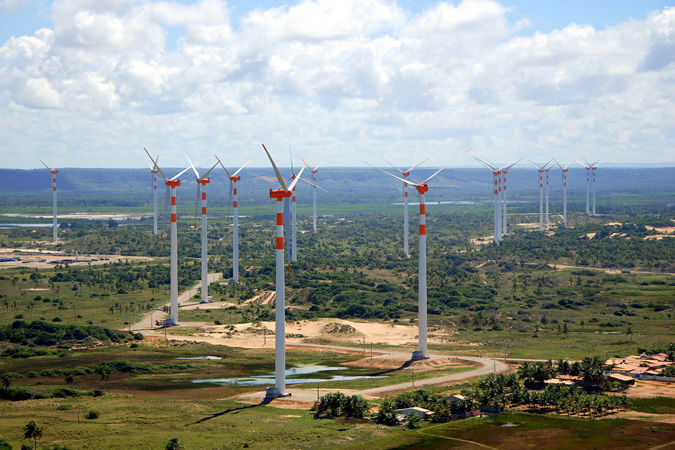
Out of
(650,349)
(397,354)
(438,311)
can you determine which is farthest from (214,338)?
(650,349)

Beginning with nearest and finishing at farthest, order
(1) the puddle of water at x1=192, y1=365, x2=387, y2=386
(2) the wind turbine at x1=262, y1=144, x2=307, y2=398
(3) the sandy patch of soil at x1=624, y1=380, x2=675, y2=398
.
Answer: (2) the wind turbine at x1=262, y1=144, x2=307, y2=398
(3) the sandy patch of soil at x1=624, y1=380, x2=675, y2=398
(1) the puddle of water at x1=192, y1=365, x2=387, y2=386

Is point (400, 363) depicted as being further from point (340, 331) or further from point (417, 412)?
point (340, 331)

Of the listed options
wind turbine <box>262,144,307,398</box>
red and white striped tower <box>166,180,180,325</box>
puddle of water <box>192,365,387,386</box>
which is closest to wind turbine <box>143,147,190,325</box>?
red and white striped tower <box>166,180,180,325</box>

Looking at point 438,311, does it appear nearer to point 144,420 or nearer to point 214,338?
point 214,338

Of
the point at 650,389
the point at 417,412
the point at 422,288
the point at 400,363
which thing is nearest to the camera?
the point at 417,412

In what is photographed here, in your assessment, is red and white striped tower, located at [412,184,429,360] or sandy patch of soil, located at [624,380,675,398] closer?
sandy patch of soil, located at [624,380,675,398]

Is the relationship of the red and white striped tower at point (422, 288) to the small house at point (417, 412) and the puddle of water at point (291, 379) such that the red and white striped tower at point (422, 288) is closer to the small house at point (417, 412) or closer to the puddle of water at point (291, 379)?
the puddle of water at point (291, 379)

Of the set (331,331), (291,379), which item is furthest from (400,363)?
(331,331)

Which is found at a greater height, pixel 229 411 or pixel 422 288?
pixel 422 288

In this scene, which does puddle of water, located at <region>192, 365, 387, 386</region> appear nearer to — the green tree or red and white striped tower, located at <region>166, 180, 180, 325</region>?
the green tree

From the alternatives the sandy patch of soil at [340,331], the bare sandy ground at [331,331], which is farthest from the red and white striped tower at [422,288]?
the sandy patch of soil at [340,331]

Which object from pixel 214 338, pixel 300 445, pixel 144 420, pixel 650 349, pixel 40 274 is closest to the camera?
pixel 300 445
